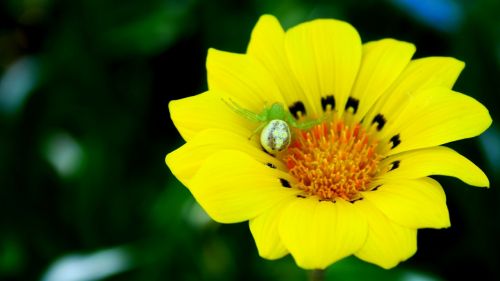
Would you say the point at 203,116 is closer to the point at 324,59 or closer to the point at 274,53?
the point at 274,53

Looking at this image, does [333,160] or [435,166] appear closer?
[435,166]

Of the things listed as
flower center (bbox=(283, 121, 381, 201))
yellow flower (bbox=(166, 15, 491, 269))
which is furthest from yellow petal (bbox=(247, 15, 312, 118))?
flower center (bbox=(283, 121, 381, 201))

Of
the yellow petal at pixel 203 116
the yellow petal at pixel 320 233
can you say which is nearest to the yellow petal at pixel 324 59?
the yellow petal at pixel 203 116

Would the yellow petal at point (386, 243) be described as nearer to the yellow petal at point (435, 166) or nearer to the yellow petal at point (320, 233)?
the yellow petal at point (320, 233)

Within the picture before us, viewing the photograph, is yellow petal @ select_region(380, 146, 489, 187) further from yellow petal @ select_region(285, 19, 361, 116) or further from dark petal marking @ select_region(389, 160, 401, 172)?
yellow petal @ select_region(285, 19, 361, 116)

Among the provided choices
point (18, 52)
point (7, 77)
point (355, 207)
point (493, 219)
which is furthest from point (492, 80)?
point (18, 52)

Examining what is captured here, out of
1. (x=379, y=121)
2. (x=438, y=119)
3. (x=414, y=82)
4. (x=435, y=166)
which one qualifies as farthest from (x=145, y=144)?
(x=435, y=166)
